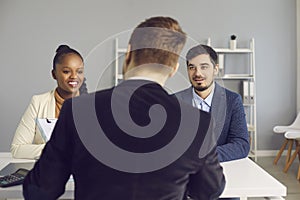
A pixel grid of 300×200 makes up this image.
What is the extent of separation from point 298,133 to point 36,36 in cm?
316

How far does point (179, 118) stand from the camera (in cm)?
89

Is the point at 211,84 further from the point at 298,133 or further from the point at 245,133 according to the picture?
the point at 298,133

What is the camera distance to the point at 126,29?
4570 mm

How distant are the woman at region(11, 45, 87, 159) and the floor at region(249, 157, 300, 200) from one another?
2.15m

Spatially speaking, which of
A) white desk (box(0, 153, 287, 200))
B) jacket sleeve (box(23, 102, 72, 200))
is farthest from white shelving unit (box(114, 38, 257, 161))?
jacket sleeve (box(23, 102, 72, 200))

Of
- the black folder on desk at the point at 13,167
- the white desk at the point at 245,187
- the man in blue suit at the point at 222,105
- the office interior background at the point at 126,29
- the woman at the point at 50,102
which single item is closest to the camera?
the white desk at the point at 245,187

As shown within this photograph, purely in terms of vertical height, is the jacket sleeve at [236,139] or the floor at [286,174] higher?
the jacket sleeve at [236,139]

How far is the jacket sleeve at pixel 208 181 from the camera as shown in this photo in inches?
35.6

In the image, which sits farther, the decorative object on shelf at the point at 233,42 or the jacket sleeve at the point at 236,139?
the decorative object on shelf at the point at 233,42

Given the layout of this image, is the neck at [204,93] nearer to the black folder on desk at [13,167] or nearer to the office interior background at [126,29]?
the black folder on desk at [13,167]

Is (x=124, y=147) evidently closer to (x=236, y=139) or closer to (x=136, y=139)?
(x=136, y=139)

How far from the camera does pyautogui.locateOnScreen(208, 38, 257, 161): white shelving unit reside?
466cm

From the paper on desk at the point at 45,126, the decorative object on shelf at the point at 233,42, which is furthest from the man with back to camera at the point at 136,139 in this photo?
the decorative object on shelf at the point at 233,42

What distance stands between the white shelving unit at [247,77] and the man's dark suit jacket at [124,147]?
3779 mm
